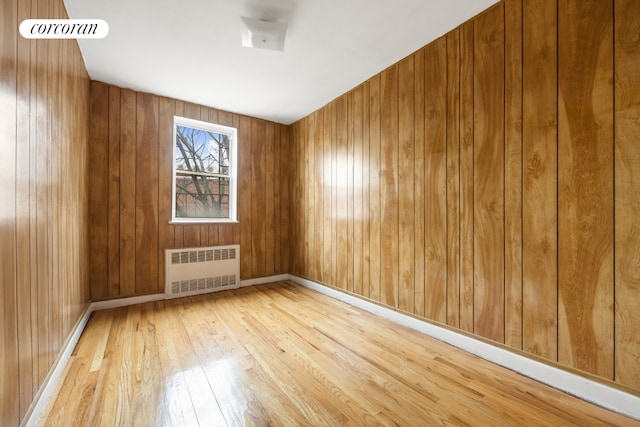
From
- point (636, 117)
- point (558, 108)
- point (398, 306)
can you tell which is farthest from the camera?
point (398, 306)

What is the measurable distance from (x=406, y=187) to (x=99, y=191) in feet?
10.9

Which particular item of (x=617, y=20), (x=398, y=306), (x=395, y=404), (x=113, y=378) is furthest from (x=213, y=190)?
(x=617, y=20)

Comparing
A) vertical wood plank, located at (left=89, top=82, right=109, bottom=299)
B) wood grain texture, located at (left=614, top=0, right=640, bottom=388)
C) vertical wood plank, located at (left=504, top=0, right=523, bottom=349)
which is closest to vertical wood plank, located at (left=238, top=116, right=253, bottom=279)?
vertical wood plank, located at (left=89, top=82, right=109, bottom=299)

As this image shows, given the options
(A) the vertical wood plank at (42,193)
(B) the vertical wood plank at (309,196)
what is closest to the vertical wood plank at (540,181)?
(B) the vertical wood plank at (309,196)

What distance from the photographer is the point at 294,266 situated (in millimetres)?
4211

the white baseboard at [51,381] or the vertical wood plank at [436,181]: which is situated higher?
the vertical wood plank at [436,181]

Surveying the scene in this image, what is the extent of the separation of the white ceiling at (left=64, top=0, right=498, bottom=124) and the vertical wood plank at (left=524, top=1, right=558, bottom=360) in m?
0.47

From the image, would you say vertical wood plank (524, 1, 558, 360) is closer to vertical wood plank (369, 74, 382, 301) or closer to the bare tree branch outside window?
vertical wood plank (369, 74, 382, 301)

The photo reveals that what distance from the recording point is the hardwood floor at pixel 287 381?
4.49ft

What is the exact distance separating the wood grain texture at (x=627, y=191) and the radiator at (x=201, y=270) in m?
3.68

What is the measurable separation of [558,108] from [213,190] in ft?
12.2

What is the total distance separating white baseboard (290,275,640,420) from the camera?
55.1 inches

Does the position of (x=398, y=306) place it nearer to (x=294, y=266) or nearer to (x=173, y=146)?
(x=294, y=266)

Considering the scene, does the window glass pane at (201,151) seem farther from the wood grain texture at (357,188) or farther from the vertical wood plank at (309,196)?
the wood grain texture at (357,188)
